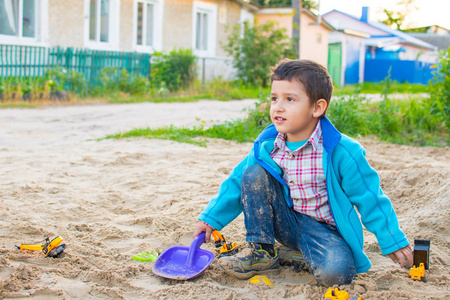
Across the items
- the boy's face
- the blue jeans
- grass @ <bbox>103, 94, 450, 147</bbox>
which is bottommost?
the blue jeans

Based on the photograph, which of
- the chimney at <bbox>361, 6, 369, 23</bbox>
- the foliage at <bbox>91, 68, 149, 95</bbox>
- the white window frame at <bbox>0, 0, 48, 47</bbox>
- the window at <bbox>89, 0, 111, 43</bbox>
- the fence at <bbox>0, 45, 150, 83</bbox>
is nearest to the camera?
the fence at <bbox>0, 45, 150, 83</bbox>

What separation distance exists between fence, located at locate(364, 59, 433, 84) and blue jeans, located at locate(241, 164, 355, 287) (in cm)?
2545

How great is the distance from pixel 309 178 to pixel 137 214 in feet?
4.28

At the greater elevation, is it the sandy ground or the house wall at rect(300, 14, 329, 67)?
the house wall at rect(300, 14, 329, 67)

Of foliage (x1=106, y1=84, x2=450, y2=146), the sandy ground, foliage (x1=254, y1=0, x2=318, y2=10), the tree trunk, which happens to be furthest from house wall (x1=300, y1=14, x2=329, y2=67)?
the sandy ground

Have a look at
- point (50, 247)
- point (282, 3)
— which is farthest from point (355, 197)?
point (282, 3)

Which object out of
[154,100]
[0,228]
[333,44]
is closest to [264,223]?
→ [0,228]

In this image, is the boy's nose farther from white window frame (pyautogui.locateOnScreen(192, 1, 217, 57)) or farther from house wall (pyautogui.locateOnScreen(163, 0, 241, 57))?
white window frame (pyautogui.locateOnScreen(192, 1, 217, 57))

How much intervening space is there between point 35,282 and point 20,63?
883cm

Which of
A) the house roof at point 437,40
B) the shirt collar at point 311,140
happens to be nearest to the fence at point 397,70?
the house roof at point 437,40

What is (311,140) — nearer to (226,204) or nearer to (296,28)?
(226,204)

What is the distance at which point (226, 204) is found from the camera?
90.9 inches

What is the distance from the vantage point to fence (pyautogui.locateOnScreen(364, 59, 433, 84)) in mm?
26266

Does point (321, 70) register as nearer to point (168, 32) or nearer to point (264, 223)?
point (264, 223)
